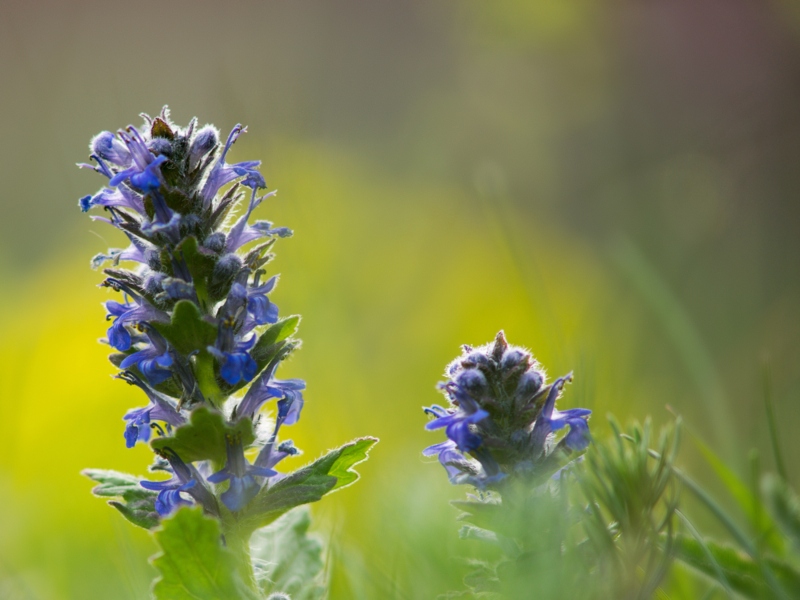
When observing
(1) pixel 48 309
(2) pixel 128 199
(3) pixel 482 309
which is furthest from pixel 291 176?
(1) pixel 48 309

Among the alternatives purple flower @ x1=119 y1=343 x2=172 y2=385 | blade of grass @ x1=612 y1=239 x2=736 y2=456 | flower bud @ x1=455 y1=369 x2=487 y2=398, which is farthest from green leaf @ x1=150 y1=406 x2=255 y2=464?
blade of grass @ x1=612 y1=239 x2=736 y2=456

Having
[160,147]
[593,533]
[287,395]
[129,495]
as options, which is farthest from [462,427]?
[160,147]

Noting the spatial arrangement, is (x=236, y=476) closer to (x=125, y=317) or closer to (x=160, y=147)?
(x=125, y=317)

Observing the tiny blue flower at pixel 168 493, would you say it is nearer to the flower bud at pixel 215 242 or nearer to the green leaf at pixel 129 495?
the green leaf at pixel 129 495

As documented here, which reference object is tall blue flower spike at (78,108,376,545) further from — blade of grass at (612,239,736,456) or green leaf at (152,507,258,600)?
blade of grass at (612,239,736,456)

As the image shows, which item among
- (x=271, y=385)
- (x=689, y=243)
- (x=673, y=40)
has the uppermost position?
(x=673, y=40)

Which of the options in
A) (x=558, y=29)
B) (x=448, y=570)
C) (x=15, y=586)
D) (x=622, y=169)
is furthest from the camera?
(x=558, y=29)

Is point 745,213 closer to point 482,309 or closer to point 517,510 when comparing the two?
point 482,309
